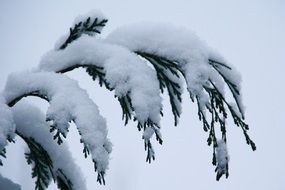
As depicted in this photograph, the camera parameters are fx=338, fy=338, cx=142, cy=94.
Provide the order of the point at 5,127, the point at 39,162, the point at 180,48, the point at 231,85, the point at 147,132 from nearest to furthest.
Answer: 1. the point at 5,127
2. the point at 147,132
3. the point at 180,48
4. the point at 231,85
5. the point at 39,162

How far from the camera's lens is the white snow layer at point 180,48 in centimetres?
262

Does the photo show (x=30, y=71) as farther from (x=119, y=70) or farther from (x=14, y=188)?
(x=14, y=188)

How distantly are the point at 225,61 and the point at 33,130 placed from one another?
188cm

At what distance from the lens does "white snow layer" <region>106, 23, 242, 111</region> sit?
2623mm

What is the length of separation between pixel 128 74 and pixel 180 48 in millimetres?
591

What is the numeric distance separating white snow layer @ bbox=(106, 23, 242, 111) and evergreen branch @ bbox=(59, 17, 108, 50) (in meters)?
0.17

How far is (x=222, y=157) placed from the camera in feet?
9.42

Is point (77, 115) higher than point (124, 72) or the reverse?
the reverse

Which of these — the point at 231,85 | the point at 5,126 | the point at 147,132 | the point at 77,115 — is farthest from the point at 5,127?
the point at 231,85

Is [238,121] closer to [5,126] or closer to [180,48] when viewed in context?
[180,48]

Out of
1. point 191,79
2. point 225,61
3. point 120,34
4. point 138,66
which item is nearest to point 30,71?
point 120,34

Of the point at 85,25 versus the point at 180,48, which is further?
the point at 85,25

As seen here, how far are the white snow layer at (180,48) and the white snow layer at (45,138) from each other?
1036 mm

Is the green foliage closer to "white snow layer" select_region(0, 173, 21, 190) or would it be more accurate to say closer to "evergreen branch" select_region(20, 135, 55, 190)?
"evergreen branch" select_region(20, 135, 55, 190)
